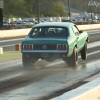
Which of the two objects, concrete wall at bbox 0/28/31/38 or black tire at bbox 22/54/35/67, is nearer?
black tire at bbox 22/54/35/67

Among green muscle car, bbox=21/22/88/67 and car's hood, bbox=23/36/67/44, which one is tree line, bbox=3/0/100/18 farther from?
car's hood, bbox=23/36/67/44

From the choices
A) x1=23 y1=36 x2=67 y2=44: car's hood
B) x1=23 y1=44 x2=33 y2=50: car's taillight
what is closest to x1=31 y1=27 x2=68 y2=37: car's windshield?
x1=23 y1=36 x2=67 y2=44: car's hood

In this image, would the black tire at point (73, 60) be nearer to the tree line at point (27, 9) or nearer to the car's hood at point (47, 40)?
the car's hood at point (47, 40)

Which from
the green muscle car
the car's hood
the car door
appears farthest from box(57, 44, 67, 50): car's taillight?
the car door

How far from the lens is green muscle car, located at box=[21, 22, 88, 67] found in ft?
35.8

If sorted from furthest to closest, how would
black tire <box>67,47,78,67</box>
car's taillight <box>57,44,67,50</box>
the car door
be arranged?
the car door < black tire <box>67,47,78,67</box> < car's taillight <box>57,44,67,50</box>

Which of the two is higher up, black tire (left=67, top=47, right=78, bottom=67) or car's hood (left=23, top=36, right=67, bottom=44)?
car's hood (left=23, top=36, right=67, bottom=44)

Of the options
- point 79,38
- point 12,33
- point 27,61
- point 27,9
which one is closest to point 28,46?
point 27,61

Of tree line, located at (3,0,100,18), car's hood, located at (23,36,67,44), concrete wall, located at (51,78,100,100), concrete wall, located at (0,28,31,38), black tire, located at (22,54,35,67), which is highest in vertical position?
A: tree line, located at (3,0,100,18)

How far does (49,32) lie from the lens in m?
11.7

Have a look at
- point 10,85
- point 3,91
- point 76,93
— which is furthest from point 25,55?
point 76,93

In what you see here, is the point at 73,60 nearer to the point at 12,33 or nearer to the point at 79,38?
the point at 79,38

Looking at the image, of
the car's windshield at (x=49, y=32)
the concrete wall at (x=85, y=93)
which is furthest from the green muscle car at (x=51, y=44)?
the concrete wall at (x=85, y=93)

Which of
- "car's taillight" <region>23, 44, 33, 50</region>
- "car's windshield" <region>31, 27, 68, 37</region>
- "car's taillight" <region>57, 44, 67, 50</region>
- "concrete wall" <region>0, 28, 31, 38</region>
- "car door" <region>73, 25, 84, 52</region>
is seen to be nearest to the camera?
"car's taillight" <region>57, 44, 67, 50</region>
